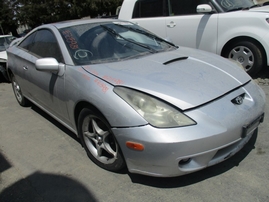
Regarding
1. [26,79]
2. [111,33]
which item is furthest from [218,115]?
[26,79]

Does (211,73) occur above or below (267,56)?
above

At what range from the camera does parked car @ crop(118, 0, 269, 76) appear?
455 cm

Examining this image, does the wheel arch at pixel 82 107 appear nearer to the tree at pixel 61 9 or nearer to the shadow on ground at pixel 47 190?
the shadow on ground at pixel 47 190

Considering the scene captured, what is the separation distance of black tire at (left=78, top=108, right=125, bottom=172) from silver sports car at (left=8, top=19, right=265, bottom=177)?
10 mm

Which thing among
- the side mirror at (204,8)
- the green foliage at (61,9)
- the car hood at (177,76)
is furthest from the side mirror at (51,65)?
the green foliage at (61,9)

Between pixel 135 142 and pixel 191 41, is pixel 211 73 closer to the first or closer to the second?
pixel 135 142

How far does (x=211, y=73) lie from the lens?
8.19ft

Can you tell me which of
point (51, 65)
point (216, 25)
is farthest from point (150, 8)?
point (51, 65)

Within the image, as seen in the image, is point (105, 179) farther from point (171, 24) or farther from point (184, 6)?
point (184, 6)

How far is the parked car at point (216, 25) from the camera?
4.55 m

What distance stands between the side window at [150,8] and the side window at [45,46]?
296 centimetres

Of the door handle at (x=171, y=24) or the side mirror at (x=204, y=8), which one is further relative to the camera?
the door handle at (x=171, y=24)

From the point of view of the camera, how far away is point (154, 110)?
2041mm

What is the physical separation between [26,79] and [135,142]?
7.76 feet
